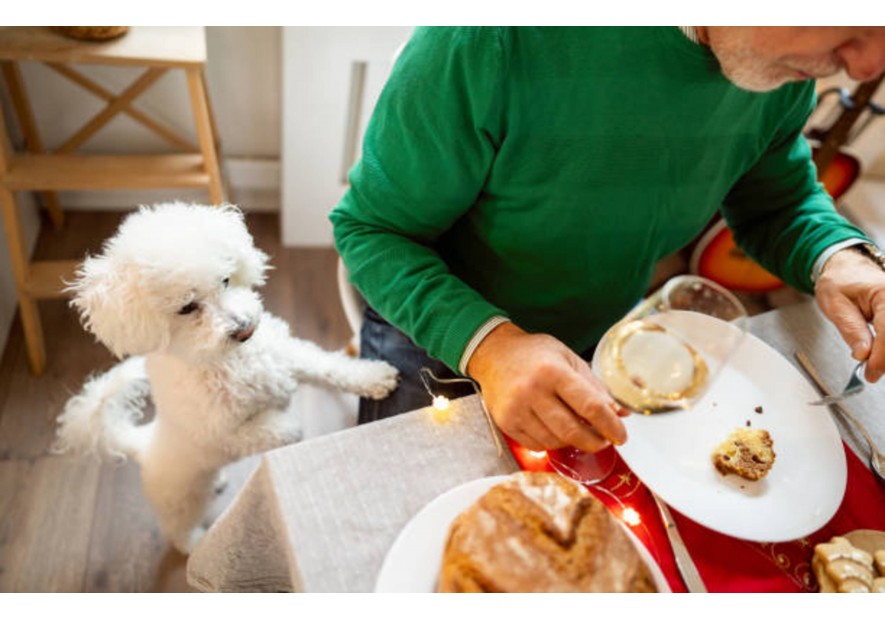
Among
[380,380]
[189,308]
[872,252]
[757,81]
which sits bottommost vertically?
[380,380]

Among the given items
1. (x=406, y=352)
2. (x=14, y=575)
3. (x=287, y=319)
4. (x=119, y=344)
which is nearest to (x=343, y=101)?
(x=287, y=319)

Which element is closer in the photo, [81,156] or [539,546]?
[539,546]

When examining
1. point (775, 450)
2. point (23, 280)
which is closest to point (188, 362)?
point (23, 280)

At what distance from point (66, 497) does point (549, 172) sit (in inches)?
52.0

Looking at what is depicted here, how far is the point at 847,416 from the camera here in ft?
2.63

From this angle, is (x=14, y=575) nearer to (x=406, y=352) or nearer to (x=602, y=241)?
(x=406, y=352)

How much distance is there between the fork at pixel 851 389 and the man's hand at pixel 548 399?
279 millimetres

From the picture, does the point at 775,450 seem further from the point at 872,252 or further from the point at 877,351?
the point at 872,252

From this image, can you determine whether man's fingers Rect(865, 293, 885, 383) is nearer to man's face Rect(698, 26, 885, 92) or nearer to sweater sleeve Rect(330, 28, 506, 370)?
man's face Rect(698, 26, 885, 92)

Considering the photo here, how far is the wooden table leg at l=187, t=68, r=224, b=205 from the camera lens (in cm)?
136

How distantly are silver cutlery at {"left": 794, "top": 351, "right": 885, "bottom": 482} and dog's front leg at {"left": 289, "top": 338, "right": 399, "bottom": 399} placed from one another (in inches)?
23.6

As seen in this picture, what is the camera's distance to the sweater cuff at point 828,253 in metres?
0.90

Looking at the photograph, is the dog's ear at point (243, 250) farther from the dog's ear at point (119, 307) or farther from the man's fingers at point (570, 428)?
the man's fingers at point (570, 428)

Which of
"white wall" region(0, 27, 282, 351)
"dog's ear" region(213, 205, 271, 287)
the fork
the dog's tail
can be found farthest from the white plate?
"white wall" region(0, 27, 282, 351)
